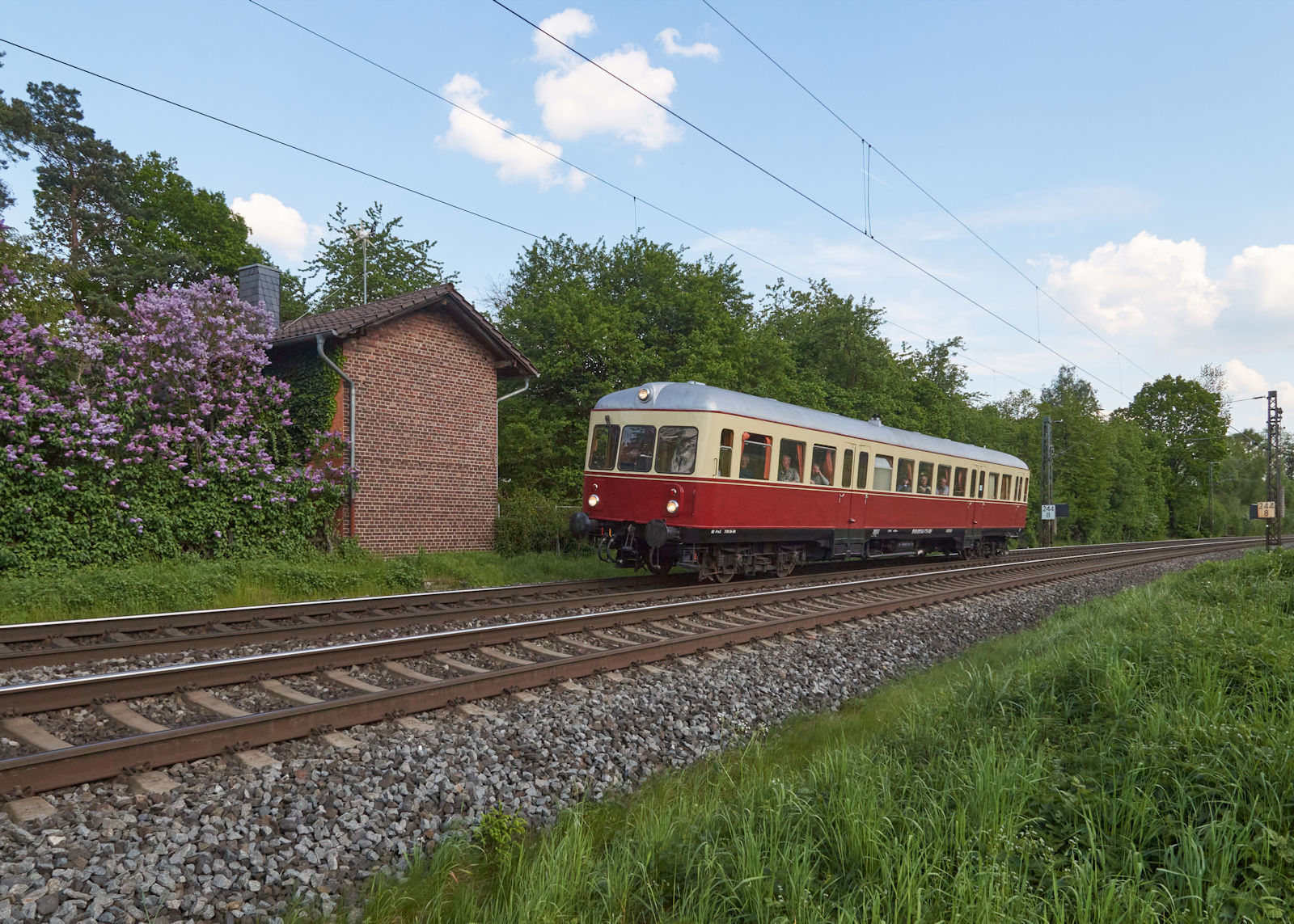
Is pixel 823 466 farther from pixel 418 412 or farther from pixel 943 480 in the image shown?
pixel 418 412

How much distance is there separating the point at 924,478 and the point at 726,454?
769 centimetres

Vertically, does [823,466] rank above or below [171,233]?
below

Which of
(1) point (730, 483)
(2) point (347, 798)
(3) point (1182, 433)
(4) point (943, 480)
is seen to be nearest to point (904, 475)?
(4) point (943, 480)

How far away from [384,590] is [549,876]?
30.5 feet

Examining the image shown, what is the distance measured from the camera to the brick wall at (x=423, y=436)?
1499cm

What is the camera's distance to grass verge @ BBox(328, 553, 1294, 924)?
10.0ft

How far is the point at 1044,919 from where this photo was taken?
9.11ft

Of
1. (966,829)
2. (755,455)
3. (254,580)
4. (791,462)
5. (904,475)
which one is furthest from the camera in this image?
(904,475)

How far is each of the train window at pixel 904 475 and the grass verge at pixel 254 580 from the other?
6.57 m

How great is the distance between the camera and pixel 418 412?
15961mm

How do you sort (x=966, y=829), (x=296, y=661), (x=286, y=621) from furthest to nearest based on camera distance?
1. (x=286, y=621)
2. (x=296, y=661)
3. (x=966, y=829)

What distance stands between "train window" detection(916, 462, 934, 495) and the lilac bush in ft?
39.8

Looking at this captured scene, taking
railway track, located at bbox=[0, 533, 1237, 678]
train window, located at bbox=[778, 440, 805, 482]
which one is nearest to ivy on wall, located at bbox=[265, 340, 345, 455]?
railway track, located at bbox=[0, 533, 1237, 678]

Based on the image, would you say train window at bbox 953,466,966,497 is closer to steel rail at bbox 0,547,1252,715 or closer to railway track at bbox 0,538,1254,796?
railway track at bbox 0,538,1254,796
